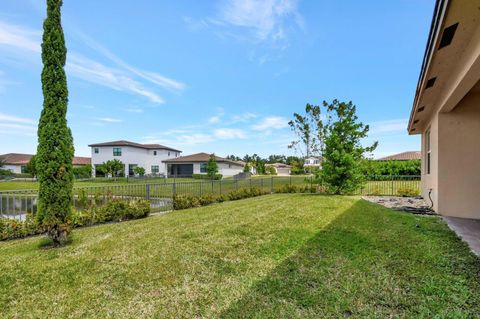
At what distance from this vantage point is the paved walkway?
13.3ft

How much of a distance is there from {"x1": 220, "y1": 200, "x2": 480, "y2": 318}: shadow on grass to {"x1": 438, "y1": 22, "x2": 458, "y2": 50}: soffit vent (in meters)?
3.08

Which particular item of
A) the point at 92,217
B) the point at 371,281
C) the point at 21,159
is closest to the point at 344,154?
the point at 371,281

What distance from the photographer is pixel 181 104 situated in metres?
23.4

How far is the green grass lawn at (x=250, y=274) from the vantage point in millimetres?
2469

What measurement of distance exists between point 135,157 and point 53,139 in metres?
36.8

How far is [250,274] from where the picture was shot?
3.26m

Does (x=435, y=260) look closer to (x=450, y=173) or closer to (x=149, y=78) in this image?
(x=450, y=173)

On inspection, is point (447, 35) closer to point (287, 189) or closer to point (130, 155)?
point (287, 189)

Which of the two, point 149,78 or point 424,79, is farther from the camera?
point 149,78

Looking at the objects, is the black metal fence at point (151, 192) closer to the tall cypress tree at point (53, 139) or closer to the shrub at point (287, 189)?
the shrub at point (287, 189)

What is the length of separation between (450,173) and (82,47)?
13.2 meters

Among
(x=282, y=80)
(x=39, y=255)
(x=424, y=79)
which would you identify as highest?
(x=282, y=80)

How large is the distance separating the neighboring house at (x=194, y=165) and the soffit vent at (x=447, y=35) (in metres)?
34.0

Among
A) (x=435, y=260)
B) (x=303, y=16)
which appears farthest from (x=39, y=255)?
(x=303, y=16)
